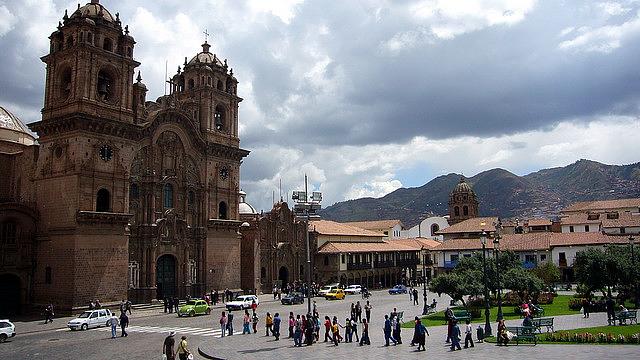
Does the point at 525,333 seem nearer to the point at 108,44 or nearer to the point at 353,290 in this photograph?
the point at 108,44

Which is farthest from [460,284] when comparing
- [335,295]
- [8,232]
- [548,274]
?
[8,232]

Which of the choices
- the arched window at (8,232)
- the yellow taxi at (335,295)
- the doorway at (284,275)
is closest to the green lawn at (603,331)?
→ the yellow taxi at (335,295)

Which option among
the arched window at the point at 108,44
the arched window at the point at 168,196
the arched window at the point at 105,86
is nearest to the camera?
the arched window at the point at 105,86

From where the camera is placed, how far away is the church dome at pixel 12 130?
53.0 m

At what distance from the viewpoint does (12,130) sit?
53469mm

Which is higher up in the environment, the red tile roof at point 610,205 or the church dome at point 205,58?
the church dome at point 205,58

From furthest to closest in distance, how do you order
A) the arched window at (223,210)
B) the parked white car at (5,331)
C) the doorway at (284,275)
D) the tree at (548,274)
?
the doorway at (284,275)
the tree at (548,274)
the arched window at (223,210)
the parked white car at (5,331)

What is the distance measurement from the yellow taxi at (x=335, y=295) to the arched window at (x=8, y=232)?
1206 inches

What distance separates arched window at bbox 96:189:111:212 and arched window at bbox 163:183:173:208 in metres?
6.70

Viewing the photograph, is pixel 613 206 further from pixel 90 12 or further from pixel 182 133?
pixel 90 12

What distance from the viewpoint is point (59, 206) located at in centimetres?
4484

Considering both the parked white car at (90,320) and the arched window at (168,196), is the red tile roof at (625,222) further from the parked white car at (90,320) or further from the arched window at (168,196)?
the parked white car at (90,320)

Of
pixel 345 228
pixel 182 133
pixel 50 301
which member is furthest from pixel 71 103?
pixel 345 228

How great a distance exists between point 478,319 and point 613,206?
9009 cm
